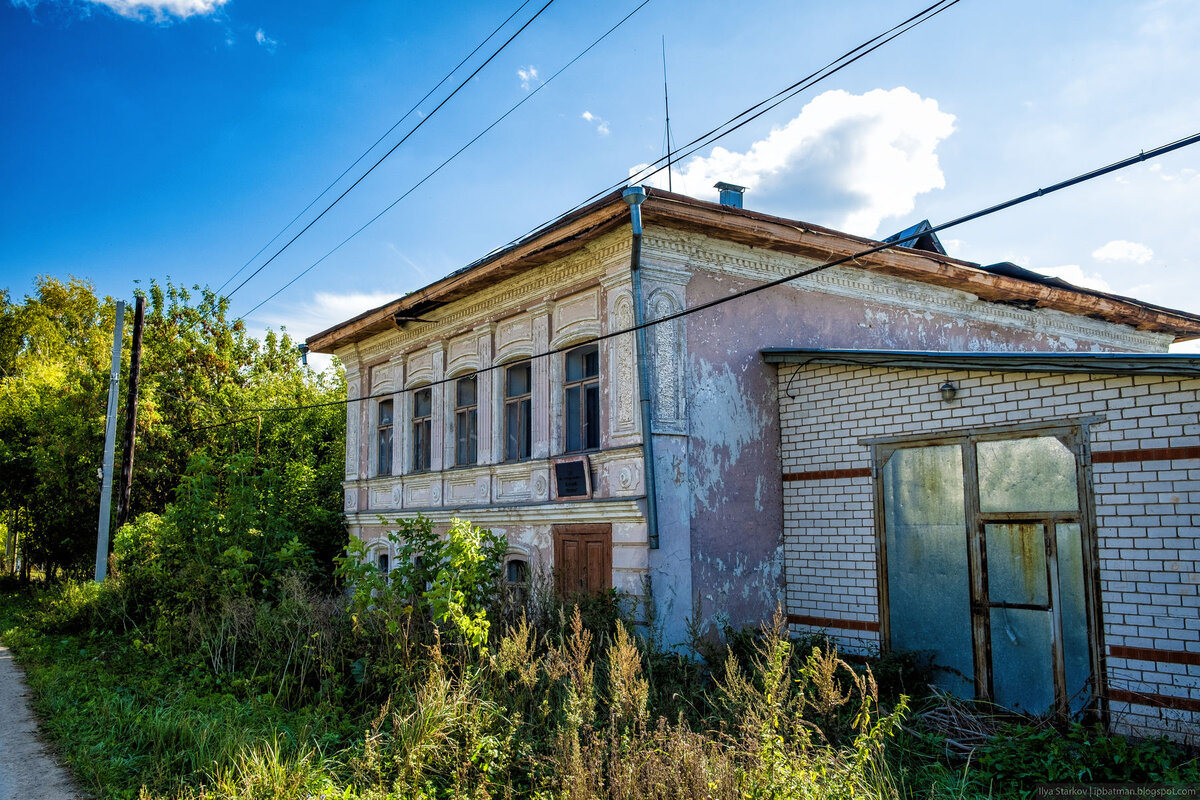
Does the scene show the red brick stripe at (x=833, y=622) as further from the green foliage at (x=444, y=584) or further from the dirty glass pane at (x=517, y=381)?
the dirty glass pane at (x=517, y=381)

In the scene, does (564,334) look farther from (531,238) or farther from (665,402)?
(665,402)

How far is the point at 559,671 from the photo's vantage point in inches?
234

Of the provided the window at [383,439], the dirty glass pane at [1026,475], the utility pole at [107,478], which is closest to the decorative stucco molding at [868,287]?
the dirty glass pane at [1026,475]

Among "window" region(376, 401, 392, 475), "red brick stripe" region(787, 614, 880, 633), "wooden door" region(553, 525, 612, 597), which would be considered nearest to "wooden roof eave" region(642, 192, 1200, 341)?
"wooden door" region(553, 525, 612, 597)

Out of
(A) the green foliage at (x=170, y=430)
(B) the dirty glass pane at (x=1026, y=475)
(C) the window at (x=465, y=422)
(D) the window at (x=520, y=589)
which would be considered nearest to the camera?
(B) the dirty glass pane at (x=1026, y=475)

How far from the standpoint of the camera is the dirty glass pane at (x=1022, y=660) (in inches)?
297

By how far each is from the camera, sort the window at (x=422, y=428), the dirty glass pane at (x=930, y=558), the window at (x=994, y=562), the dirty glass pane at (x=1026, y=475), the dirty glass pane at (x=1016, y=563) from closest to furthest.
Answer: the window at (x=994, y=562), the dirty glass pane at (x=1026, y=475), the dirty glass pane at (x=1016, y=563), the dirty glass pane at (x=930, y=558), the window at (x=422, y=428)

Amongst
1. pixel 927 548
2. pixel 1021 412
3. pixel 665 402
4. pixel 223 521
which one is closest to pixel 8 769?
pixel 223 521

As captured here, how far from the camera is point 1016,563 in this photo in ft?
25.8

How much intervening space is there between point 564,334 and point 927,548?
529 centimetres

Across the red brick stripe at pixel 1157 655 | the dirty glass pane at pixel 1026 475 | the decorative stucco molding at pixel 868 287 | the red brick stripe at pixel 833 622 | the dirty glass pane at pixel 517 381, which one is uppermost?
the decorative stucco molding at pixel 868 287

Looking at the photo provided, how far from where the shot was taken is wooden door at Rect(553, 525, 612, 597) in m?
10.3

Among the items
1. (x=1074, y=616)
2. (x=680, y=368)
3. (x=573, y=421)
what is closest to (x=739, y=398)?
(x=680, y=368)

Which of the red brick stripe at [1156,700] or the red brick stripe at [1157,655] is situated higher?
the red brick stripe at [1157,655]
